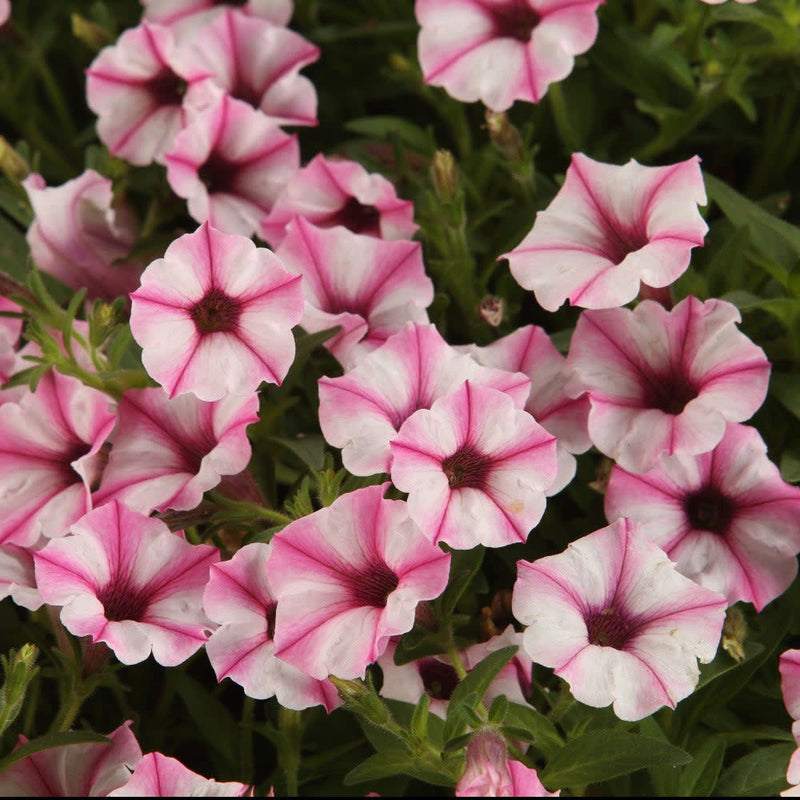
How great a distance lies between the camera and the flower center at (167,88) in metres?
1.00

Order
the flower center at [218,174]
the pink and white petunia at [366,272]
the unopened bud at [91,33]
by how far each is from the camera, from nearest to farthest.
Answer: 1. the pink and white petunia at [366,272]
2. the flower center at [218,174]
3. the unopened bud at [91,33]

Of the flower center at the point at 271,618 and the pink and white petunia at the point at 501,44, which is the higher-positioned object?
the pink and white petunia at the point at 501,44

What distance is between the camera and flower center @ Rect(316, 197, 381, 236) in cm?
94

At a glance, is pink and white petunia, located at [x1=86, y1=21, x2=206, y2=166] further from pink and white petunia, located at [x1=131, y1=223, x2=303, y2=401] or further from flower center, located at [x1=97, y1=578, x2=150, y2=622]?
flower center, located at [x1=97, y1=578, x2=150, y2=622]

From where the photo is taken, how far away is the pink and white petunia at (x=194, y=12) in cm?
105

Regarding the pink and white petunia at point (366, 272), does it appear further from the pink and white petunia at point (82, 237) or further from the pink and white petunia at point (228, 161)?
the pink and white petunia at point (82, 237)

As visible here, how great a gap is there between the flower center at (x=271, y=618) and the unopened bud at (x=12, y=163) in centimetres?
51

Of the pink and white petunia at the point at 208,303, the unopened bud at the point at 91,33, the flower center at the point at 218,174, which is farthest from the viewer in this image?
the unopened bud at the point at 91,33

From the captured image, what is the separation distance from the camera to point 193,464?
807 mm

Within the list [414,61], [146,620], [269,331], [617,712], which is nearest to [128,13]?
[414,61]

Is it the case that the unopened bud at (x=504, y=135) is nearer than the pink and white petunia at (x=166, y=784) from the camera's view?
No

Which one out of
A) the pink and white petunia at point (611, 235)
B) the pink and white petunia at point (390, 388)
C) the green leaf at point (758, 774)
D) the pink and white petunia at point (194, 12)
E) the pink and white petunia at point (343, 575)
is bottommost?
the green leaf at point (758, 774)

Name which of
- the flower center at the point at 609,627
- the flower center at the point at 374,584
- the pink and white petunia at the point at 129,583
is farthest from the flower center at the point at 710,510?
the pink and white petunia at the point at 129,583

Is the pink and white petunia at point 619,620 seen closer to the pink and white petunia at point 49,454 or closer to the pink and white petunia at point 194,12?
the pink and white petunia at point 49,454
